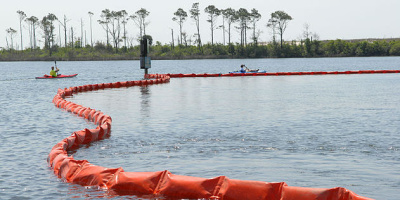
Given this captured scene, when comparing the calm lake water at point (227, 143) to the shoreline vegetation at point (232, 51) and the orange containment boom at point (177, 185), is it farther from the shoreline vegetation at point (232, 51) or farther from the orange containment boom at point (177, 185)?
the shoreline vegetation at point (232, 51)

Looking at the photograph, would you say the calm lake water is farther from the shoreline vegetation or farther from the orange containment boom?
the shoreline vegetation

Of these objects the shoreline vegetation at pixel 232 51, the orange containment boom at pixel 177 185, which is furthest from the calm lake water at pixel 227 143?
the shoreline vegetation at pixel 232 51

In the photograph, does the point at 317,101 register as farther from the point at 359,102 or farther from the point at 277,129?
the point at 277,129

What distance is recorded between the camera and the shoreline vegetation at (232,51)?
169625 mm

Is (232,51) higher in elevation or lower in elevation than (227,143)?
higher

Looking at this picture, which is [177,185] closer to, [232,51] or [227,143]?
[227,143]

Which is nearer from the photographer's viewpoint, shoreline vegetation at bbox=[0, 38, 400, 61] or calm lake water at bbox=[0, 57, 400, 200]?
calm lake water at bbox=[0, 57, 400, 200]

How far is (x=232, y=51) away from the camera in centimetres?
17088

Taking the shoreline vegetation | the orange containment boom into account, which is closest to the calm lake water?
the orange containment boom

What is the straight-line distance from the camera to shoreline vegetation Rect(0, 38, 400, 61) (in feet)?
557

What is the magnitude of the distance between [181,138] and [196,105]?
1125 cm

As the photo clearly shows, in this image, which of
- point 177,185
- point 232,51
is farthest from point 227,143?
point 232,51

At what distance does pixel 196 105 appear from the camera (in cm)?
2936

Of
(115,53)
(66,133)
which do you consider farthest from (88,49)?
(66,133)
